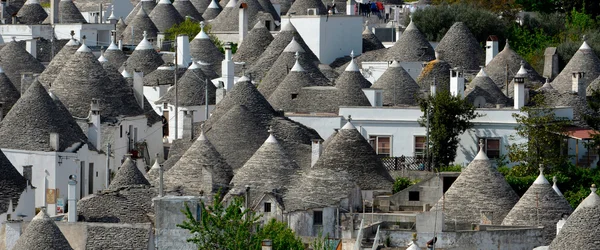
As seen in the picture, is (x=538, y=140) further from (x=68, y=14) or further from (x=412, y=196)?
(x=68, y=14)

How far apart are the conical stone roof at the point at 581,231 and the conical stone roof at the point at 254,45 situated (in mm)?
41894

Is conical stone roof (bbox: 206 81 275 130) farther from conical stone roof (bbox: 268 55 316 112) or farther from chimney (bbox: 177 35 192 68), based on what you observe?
chimney (bbox: 177 35 192 68)

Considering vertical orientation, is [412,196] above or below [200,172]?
below

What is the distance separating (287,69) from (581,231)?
35623mm

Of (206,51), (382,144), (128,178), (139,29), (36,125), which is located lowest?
(128,178)

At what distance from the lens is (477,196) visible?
64.9 meters

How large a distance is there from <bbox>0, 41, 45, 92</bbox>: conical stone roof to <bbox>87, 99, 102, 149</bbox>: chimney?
1014 cm

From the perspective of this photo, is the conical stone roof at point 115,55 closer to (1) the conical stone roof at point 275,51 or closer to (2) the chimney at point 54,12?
(1) the conical stone roof at point 275,51

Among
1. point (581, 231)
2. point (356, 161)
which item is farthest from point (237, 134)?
point (581, 231)

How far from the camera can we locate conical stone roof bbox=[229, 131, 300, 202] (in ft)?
212

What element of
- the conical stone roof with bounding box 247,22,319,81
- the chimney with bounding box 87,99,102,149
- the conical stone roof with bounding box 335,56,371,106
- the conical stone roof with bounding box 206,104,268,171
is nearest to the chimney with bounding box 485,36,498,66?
the conical stone roof with bounding box 247,22,319,81

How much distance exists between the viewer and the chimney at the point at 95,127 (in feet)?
241

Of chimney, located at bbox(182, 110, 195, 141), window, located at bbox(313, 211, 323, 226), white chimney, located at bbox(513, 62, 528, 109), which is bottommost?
window, located at bbox(313, 211, 323, 226)

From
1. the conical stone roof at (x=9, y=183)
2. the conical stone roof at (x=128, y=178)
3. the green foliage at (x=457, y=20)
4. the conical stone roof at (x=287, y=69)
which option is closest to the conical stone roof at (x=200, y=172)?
the conical stone roof at (x=128, y=178)
